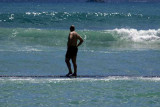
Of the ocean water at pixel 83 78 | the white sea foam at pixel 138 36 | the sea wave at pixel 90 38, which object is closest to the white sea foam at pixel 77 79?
the ocean water at pixel 83 78

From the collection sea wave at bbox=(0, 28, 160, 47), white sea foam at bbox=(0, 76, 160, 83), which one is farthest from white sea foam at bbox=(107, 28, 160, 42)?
white sea foam at bbox=(0, 76, 160, 83)

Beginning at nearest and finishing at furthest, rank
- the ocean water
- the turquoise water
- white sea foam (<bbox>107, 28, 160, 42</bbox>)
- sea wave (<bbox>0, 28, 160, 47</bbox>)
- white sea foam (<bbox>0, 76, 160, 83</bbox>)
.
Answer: the turquoise water → the ocean water → white sea foam (<bbox>0, 76, 160, 83</bbox>) → sea wave (<bbox>0, 28, 160, 47</bbox>) → white sea foam (<bbox>107, 28, 160, 42</bbox>)

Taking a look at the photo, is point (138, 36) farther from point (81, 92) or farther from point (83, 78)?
point (81, 92)

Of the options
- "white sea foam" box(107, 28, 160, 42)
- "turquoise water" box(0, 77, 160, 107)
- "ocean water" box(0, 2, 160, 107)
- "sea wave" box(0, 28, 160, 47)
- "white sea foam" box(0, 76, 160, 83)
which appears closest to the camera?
"turquoise water" box(0, 77, 160, 107)

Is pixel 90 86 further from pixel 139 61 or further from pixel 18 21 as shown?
pixel 18 21

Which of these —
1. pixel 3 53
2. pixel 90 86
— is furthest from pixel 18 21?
pixel 90 86

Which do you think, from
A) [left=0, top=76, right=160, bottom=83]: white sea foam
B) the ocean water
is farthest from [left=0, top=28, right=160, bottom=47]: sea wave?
[left=0, top=76, right=160, bottom=83]: white sea foam

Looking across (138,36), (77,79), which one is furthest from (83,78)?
(138,36)

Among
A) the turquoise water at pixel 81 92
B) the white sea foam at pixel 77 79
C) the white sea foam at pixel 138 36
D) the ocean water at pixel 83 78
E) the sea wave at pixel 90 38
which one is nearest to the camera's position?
the turquoise water at pixel 81 92

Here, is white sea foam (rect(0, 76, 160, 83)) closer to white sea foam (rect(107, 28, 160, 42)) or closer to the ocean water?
the ocean water

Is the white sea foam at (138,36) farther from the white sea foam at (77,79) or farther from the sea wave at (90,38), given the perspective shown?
the white sea foam at (77,79)

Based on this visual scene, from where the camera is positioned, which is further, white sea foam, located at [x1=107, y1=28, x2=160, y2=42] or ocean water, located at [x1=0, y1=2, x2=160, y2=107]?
white sea foam, located at [x1=107, y1=28, x2=160, y2=42]

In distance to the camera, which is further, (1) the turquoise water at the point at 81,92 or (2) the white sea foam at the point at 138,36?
(2) the white sea foam at the point at 138,36

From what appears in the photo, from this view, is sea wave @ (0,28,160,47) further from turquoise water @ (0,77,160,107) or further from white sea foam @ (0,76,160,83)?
turquoise water @ (0,77,160,107)
